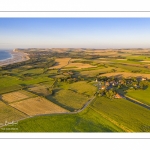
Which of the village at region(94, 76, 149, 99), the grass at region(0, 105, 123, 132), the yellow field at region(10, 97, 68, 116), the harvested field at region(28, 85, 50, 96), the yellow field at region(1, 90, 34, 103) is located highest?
the village at region(94, 76, 149, 99)

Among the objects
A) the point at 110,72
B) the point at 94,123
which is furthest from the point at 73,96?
the point at 110,72

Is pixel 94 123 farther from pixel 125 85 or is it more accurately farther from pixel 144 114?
pixel 125 85

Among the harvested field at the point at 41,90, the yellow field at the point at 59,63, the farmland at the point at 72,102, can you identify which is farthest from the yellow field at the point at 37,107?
the yellow field at the point at 59,63

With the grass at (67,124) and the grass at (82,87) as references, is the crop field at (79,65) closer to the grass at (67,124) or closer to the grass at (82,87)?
the grass at (82,87)

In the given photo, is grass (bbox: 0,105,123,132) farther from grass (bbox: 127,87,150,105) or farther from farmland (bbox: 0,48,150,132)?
grass (bbox: 127,87,150,105)

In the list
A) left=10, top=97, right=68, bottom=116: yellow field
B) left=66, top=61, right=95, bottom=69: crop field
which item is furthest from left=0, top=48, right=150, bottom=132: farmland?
left=66, top=61, right=95, bottom=69: crop field
